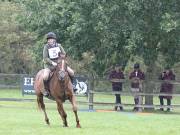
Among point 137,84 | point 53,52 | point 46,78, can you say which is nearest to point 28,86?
point 137,84

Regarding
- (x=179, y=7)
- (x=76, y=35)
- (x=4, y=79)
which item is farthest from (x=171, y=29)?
(x=4, y=79)

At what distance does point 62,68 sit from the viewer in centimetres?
1560

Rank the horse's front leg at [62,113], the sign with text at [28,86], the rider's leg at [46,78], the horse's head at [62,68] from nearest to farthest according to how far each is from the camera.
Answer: the horse's head at [62,68]
the horse's front leg at [62,113]
the rider's leg at [46,78]
the sign with text at [28,86]

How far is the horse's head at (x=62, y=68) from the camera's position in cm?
1558

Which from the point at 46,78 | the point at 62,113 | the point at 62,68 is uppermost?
the point at 62,68

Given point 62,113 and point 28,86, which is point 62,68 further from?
point 28,86

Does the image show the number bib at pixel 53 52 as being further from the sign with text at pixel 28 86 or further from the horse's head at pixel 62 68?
the sign with text at pixel 28 86

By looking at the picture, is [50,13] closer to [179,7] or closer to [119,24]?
[119,24]

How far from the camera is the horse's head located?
613 inches

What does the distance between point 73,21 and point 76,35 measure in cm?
70

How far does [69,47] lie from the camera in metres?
28.8

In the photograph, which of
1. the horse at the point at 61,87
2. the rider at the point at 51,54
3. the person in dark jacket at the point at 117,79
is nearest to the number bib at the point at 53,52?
the rider at the point at 51,54

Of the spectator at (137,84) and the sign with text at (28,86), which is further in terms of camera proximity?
the sign with text at (28,86)

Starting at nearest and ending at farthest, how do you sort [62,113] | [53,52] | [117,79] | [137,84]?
[62,113], [53,52], [137,84], [117,79]
